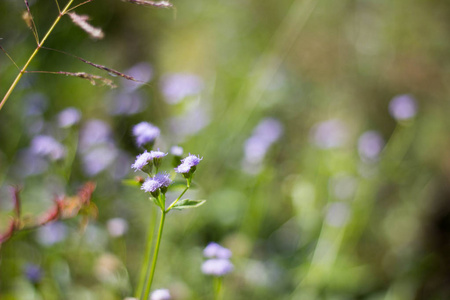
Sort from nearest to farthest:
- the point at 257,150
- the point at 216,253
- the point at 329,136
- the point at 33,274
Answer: the point at 216,253
the point at 33,274
the point at 257,150
the point at 329,136

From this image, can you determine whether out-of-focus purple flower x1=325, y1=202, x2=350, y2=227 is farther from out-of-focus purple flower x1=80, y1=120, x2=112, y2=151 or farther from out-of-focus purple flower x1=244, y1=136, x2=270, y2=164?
out-of-focus purple flower x1=80, y1=120, x2=112, y2=151

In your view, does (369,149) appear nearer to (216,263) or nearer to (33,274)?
(216,263)

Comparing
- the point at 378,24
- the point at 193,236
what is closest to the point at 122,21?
the point at 378,24

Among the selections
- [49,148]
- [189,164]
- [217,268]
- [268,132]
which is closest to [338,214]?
[268,132]

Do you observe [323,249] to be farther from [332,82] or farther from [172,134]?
[332,82]

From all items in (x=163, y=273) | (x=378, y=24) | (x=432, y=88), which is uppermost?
(x=378, y=24)

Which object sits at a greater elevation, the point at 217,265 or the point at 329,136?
the point at 217,265
